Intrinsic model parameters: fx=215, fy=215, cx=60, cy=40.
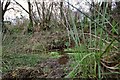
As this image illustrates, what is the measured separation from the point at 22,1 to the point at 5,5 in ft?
0.96

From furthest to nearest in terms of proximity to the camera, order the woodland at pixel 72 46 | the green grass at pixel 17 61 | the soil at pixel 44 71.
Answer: the green grass at pixel 17 61 < the soil at pixel 44 71 < the woodland at pixel 72 46

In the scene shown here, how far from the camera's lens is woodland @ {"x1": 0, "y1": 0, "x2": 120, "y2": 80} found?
78cm

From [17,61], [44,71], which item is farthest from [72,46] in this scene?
[17,61]

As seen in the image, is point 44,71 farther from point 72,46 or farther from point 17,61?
point 17,61

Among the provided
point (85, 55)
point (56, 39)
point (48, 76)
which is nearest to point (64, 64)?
point (48, 76)

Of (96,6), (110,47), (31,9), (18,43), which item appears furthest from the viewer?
(31,9)

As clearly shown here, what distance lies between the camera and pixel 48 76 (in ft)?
3.07

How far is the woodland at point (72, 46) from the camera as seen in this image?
2.54 ft

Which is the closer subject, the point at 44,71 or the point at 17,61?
the point at 44,71

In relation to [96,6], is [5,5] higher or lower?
higher

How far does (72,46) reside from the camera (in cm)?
105

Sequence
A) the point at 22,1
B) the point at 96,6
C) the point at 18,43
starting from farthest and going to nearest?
1. the point at 22,1
2. the point at 18,43
3. the point at 96,6

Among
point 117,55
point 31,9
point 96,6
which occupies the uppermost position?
point 31,9

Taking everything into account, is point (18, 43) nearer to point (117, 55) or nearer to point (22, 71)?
point (22, 71)
